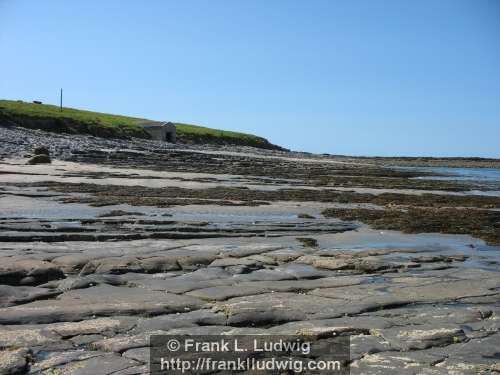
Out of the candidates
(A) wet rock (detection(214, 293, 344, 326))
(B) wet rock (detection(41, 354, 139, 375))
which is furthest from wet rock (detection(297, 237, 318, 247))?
(B) wet rock (detection(41, 354, 139, 375))

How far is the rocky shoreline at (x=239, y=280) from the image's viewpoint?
213 inches

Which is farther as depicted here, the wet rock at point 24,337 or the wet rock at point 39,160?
the wet rock at point 39,160

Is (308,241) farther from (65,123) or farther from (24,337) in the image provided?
(65,123)

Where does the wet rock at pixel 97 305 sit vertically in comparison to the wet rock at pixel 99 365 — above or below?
above

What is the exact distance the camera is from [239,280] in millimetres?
8148

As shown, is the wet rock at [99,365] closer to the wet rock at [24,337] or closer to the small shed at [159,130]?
the wet rock at [24,337]

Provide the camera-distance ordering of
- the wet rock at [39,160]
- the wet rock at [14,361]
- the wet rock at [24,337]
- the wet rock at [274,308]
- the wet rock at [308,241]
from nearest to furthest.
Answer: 1. the wet rock at [14,361]
2. the wet rock at [24,337]
3. the wet rock at [274,308]
4. the wet rock at [308,241]
5. the wet rock at [39,160]

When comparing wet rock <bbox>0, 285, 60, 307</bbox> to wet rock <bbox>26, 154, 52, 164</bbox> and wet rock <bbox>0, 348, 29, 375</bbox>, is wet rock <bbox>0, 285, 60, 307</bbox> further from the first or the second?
wet rock <bbox>26, 154, 52, 164</bbox>

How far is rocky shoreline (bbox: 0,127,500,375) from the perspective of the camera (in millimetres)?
5398

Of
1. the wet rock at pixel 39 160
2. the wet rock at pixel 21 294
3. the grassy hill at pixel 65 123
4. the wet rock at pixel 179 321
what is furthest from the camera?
the grassy hill at pixel 65 123

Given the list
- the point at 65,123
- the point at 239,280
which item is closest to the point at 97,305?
the point at 239,280

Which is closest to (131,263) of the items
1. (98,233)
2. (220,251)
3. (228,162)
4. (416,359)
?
(220,251)

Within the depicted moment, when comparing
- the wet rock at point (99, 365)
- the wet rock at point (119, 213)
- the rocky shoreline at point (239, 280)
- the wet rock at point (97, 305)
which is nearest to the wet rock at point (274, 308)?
the rocky shoreline at point (239, 280)

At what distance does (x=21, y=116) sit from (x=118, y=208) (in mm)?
40725
